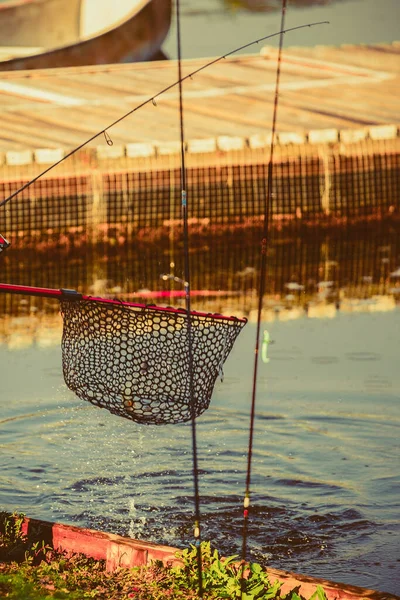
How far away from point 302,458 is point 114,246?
20.9 ft

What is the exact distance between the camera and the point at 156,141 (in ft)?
44.9

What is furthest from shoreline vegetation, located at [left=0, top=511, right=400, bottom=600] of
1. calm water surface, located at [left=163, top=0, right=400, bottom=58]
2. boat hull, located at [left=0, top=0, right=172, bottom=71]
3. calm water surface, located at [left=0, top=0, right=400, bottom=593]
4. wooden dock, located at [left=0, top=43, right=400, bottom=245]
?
calm water surface, located at [left=163, top=0, right=400, bottom=58]

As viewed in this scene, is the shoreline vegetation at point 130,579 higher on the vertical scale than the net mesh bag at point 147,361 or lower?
lower

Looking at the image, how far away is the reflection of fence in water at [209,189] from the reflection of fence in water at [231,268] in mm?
314

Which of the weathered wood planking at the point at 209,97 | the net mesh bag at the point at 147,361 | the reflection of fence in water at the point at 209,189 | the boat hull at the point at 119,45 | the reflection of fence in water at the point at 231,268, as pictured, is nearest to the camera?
the net mesh bag at the point at 147,361

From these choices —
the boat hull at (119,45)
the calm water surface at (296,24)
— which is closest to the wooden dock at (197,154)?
the boat hull at (119,45)

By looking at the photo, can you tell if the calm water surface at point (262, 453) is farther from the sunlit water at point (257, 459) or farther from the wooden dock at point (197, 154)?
the wooden dock at point (197, 154)

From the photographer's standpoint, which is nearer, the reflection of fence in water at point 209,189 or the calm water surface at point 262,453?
the calm water surface at point 262,453

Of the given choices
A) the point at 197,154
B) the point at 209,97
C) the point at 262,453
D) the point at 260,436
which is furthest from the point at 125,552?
the point at 209,97

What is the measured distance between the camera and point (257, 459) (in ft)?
24.9

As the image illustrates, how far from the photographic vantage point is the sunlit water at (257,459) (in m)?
6.36

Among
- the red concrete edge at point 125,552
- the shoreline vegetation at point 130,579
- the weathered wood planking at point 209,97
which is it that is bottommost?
the shoreline vegetation at point 130,579

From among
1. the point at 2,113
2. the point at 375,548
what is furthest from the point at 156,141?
the point at 375,548

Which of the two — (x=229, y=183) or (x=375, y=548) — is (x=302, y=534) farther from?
(x=229, y=183)
